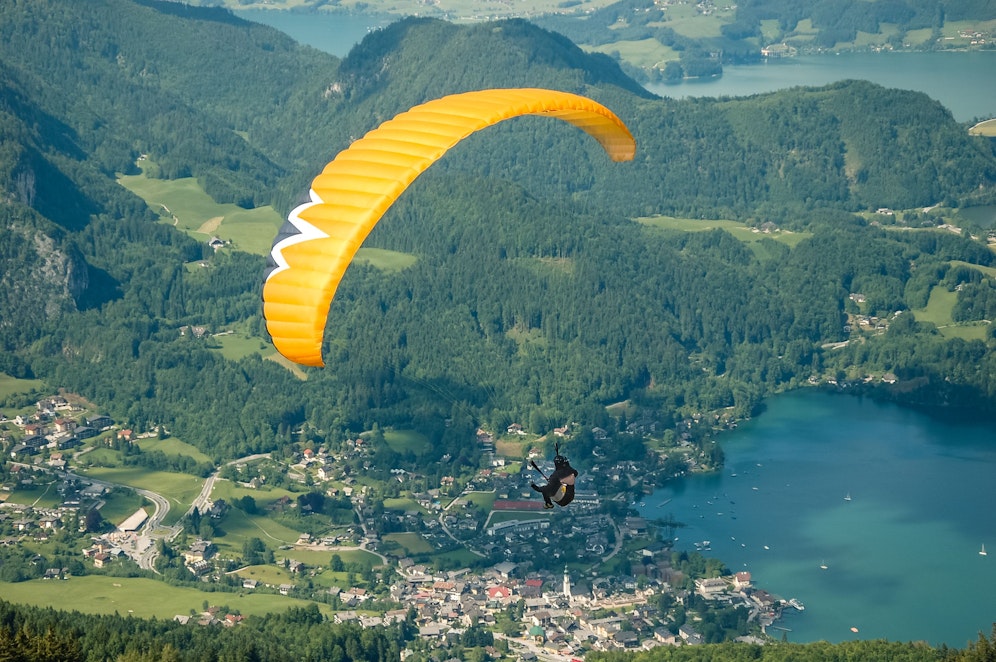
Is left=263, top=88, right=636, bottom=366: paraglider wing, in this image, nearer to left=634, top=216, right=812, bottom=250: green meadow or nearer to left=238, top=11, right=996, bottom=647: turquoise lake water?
left=238, top=11, right=996, bottom=647: turquoise lake water

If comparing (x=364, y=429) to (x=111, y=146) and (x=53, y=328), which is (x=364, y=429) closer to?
(x=53, y=328)

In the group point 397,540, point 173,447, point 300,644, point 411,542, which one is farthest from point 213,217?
point 300,644

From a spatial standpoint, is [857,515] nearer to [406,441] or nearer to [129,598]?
[406,441]

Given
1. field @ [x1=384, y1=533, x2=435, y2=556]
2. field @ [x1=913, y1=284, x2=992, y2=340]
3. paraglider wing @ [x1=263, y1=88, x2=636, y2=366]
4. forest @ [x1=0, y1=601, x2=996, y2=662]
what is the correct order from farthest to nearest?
field @ [x1=913, y1=284, x2=992, y2=340], field @ [x1=384, y1=533, x2=435, y2=556], forest @ [x1=0, y1=601, x2=996, y2=662], paraglider wing @ [x1=263, y1=88, x2=636, y2=366]

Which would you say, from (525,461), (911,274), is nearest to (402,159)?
(525,461)

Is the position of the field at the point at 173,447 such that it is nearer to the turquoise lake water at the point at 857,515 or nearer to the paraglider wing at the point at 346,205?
the turquoise lake water at the point at 857,515

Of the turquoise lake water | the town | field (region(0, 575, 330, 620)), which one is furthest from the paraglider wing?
the turquoise lake water
